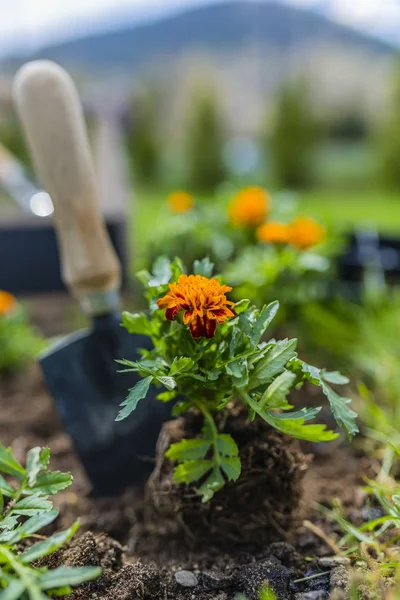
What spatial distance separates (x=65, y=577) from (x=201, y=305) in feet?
1.12

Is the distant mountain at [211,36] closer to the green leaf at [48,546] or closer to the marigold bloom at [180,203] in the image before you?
the marigold bloom at [180,203]

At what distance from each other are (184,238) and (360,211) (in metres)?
3.95

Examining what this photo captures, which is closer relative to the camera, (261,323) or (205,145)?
(261,323)

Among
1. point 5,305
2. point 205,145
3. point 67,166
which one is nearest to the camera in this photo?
point 67,166

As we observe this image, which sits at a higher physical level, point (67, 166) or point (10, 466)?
point (67, 166)

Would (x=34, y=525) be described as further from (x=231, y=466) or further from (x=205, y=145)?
(x=205, y=145)

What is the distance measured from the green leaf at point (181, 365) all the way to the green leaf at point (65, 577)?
250mm

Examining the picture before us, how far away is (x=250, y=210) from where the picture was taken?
192cm

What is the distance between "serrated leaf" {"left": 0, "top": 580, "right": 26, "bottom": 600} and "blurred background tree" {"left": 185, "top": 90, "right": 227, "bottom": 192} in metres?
7.31

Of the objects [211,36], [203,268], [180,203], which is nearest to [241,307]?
[203,268]

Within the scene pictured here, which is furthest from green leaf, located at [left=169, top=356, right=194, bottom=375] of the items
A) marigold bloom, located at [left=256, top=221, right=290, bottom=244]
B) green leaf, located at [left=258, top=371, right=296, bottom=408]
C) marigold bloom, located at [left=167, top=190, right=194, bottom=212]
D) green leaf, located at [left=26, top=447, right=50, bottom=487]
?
marigold bloom, located at [left=167, top=190, right=194, bottom=212]

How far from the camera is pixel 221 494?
0.93 metres

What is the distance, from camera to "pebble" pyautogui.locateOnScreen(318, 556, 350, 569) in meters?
0.86

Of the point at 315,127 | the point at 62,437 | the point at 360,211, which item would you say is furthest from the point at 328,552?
the point at 315,127
